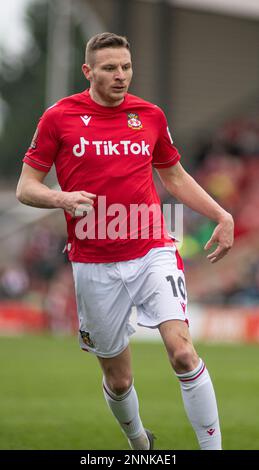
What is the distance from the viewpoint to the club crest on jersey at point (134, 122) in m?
7.48

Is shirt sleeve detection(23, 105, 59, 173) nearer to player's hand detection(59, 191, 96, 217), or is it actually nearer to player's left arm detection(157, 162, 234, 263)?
player's hand detection(59, 191, 96, 217)

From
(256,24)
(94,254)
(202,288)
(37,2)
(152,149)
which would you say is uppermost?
(37,2)

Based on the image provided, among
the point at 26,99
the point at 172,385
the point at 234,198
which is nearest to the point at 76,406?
the point at 172,385

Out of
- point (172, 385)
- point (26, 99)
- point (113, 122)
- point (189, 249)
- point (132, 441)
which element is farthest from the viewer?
point (26, 99)

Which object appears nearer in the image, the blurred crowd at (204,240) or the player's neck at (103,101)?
the player's neck at (103,101)

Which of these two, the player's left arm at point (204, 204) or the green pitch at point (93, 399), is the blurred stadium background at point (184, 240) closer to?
the green pitch at point (93, 399)

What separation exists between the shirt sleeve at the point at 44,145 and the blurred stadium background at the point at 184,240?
3.89 metres

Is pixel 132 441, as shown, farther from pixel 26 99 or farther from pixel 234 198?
pixel 26 99

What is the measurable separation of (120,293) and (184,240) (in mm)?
21026

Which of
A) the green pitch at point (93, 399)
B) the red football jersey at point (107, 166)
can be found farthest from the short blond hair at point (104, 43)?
the green pitch at point (93, 399)

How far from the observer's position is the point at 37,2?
8200 cm

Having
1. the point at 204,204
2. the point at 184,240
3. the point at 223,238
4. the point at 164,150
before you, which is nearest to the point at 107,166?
the point at 164,150

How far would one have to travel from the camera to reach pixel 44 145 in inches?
291

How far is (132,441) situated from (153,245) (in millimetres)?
1545
